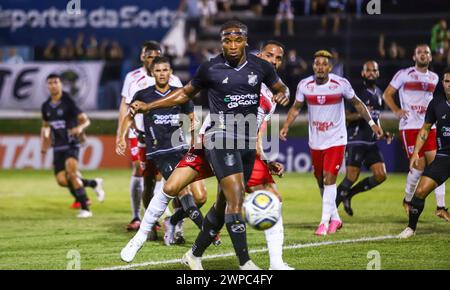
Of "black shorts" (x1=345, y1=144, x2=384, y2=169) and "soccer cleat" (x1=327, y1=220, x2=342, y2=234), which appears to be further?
"black shorts" (x1=345, y1=144, x2=384, y2=169)

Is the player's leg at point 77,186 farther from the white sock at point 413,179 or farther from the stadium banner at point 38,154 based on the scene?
the stadium banner at point 38,154

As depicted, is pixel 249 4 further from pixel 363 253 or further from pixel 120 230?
pixel 363 253

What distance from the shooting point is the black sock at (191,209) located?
1151cm

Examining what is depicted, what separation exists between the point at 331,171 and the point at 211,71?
4260mm

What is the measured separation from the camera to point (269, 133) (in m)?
24.3

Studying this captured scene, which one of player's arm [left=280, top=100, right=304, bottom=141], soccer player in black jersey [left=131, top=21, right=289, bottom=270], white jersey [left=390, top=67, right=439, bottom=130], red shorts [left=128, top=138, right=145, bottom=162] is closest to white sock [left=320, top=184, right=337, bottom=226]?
player's arm [left=280, top=100, right=304, bottom=141]

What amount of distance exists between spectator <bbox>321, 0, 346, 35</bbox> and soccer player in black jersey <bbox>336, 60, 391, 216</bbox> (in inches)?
448

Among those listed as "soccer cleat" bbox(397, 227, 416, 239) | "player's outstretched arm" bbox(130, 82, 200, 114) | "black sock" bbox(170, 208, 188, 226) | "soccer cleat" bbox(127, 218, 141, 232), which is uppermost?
"player's outstretched arm" bbox(130, 82, 200, 114)

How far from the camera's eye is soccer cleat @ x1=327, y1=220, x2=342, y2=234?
43.3ft

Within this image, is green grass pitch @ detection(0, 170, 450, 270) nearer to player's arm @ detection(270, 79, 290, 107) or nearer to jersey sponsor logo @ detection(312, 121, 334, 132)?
jersey sponsor logo @ detection(312, 121, 334, 132)

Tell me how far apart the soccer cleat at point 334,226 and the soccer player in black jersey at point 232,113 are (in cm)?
375

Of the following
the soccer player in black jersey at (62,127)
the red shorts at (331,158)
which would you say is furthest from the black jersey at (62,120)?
the red shorts at (331,158)
